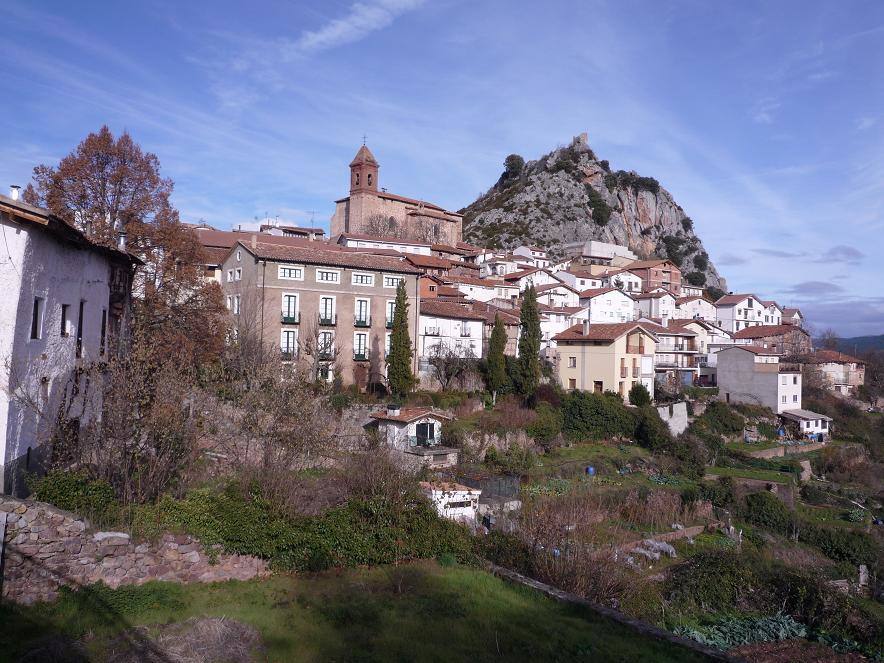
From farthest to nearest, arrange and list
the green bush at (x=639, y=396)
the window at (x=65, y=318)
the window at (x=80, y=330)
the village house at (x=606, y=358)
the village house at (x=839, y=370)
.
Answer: the village house at (x=839, y=370) < the village house at (x=606, y=358) < the green bush at (x=639, y=396) < the window at (x=80, y=330) < the window at (x=65, y=318)

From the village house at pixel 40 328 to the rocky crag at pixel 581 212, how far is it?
7829 centimetres

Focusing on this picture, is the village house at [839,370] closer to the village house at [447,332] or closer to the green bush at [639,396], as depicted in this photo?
the green bush at [639,396]

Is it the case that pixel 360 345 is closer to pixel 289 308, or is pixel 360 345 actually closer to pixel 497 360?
pixel 289 308

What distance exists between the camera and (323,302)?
105 ft

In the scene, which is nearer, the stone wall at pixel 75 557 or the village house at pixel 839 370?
the stone wall at pixel 75 557

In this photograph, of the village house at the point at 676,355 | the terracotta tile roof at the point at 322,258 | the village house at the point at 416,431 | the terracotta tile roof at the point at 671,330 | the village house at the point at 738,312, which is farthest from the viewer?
the village house at the point at 738,312

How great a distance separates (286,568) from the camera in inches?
453

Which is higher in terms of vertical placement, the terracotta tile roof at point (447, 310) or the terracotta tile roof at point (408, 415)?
the terracotta tile roof at point (447, 310)

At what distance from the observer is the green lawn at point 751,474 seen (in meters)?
32.3

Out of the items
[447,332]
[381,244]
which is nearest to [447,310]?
[447,332]

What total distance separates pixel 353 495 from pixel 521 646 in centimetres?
557

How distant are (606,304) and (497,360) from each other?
23.3m

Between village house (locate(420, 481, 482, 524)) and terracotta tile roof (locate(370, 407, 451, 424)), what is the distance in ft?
22.2

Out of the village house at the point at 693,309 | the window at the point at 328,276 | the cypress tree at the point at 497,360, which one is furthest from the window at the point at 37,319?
the village house at the point at 693,309
